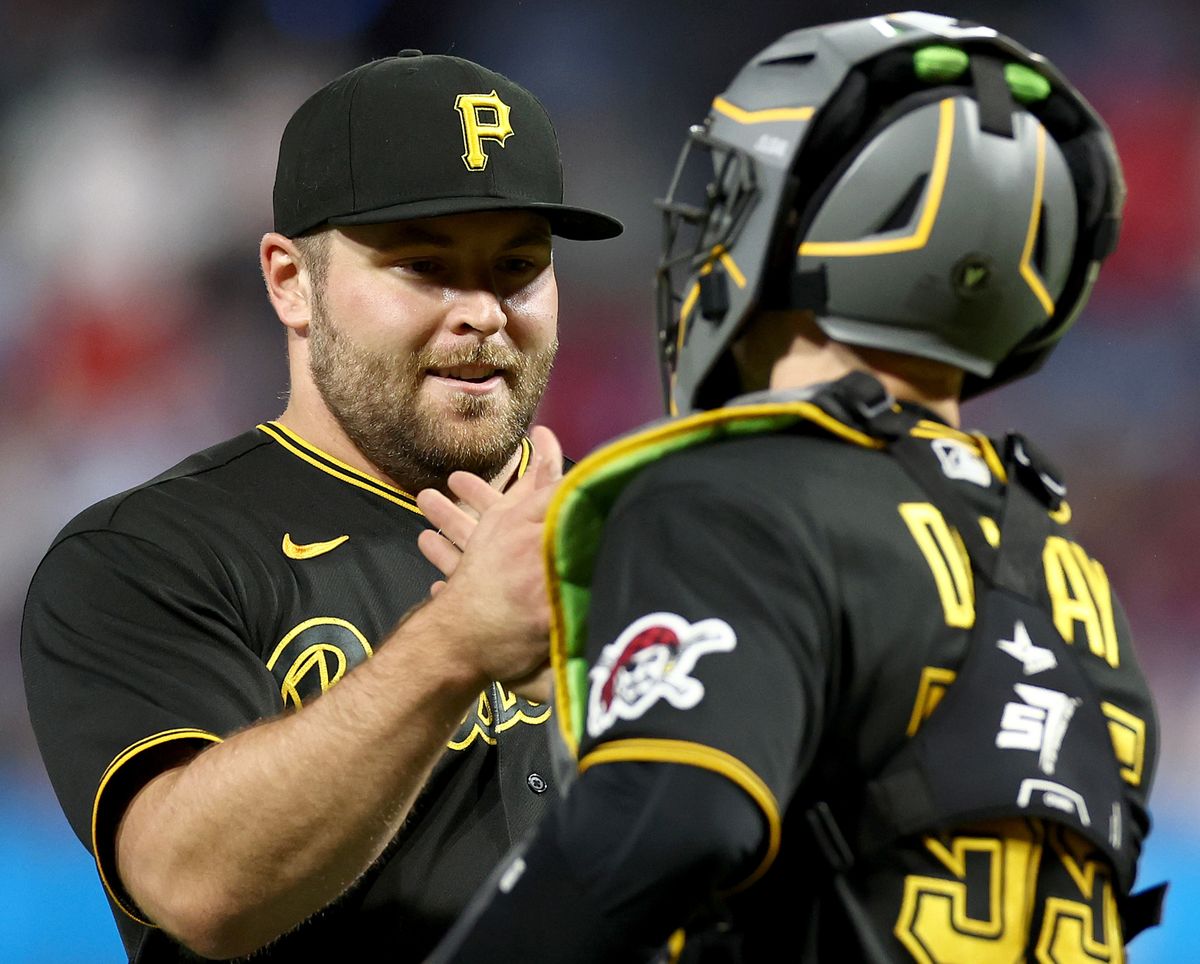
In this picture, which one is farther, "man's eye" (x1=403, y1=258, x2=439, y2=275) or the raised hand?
"man's eye" (x1=403, y1=258, x2=439, y2=275)

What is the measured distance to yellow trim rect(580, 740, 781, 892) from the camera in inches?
44.6

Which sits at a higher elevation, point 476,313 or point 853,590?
point 853,590

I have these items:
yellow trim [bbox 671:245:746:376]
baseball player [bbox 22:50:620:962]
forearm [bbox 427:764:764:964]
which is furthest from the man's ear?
forearm [bbox 427:764:764:964]

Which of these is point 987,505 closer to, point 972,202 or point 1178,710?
point 972,202

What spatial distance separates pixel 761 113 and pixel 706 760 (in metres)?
0.62

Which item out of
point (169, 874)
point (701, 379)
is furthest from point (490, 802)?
point (701, 379)

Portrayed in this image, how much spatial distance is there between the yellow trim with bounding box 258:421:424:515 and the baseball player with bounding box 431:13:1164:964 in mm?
1112

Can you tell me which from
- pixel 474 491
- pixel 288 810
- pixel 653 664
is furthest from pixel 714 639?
pixel 288 810

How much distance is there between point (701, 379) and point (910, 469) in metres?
0.24

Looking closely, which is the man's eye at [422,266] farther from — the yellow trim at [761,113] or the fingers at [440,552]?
the yellow trim at [761,113]

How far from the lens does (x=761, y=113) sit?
1.43m

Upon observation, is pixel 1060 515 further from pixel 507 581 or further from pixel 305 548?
pixel 305 548

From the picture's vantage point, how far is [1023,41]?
5.81 m

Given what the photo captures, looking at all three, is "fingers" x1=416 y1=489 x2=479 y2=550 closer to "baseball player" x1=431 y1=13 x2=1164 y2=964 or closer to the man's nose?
"baseball player" x1=431 y1=13 x2=1164 y2=964
